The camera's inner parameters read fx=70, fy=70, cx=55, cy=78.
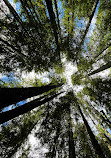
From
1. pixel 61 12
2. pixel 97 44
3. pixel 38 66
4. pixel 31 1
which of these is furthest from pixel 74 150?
pixel 31 1

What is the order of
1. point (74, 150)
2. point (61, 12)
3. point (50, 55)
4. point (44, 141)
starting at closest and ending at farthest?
point (61, 12)
point (74, 150)
point (44, 141)
point (50, 55)

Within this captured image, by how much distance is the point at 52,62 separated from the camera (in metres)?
8.86

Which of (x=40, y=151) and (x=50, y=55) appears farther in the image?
(x=50, y=55)

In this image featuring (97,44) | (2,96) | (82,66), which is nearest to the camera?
(2,96)

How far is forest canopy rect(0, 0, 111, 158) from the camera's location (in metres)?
4.64

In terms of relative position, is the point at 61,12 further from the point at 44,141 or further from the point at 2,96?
the point at 44,141

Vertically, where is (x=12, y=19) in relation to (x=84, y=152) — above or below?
above

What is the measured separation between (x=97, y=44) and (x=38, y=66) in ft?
21.5

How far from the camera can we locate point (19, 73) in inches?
261

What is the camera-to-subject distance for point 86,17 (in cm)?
526

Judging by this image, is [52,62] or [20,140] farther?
[52,62]

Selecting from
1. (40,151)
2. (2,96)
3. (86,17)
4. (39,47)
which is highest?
(39,47)

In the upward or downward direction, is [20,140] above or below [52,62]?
below

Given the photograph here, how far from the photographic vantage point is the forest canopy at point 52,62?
15.2ft
